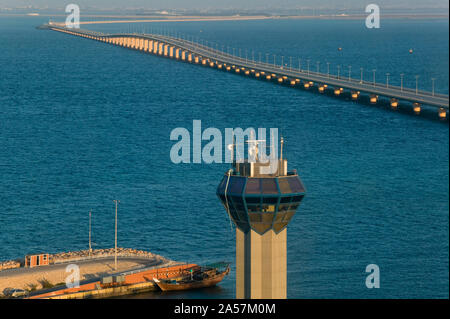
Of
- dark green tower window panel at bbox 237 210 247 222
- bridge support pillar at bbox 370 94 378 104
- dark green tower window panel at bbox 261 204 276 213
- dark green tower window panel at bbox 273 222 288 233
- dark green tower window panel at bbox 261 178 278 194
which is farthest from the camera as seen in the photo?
bridge support pillar at bbox 370 94 378 104

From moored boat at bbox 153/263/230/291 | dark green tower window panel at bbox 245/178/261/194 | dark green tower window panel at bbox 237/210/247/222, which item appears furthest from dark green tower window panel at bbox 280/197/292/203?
moored boat at bbox 153/263/230/291

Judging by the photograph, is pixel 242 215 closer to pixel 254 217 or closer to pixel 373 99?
pixel 254 217

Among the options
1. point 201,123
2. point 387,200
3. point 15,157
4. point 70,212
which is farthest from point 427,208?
point 201,123

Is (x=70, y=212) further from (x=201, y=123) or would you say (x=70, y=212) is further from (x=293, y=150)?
(x=201, y=123)

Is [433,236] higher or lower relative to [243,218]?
lower

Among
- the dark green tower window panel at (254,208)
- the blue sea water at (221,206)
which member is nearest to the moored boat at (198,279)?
the blue sea water at (221,206)

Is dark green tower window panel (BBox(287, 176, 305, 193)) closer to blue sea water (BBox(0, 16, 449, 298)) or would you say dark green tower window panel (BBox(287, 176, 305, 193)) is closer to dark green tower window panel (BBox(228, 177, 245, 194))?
dark green tower window panel (BBox(228, 177, 245, 194))
